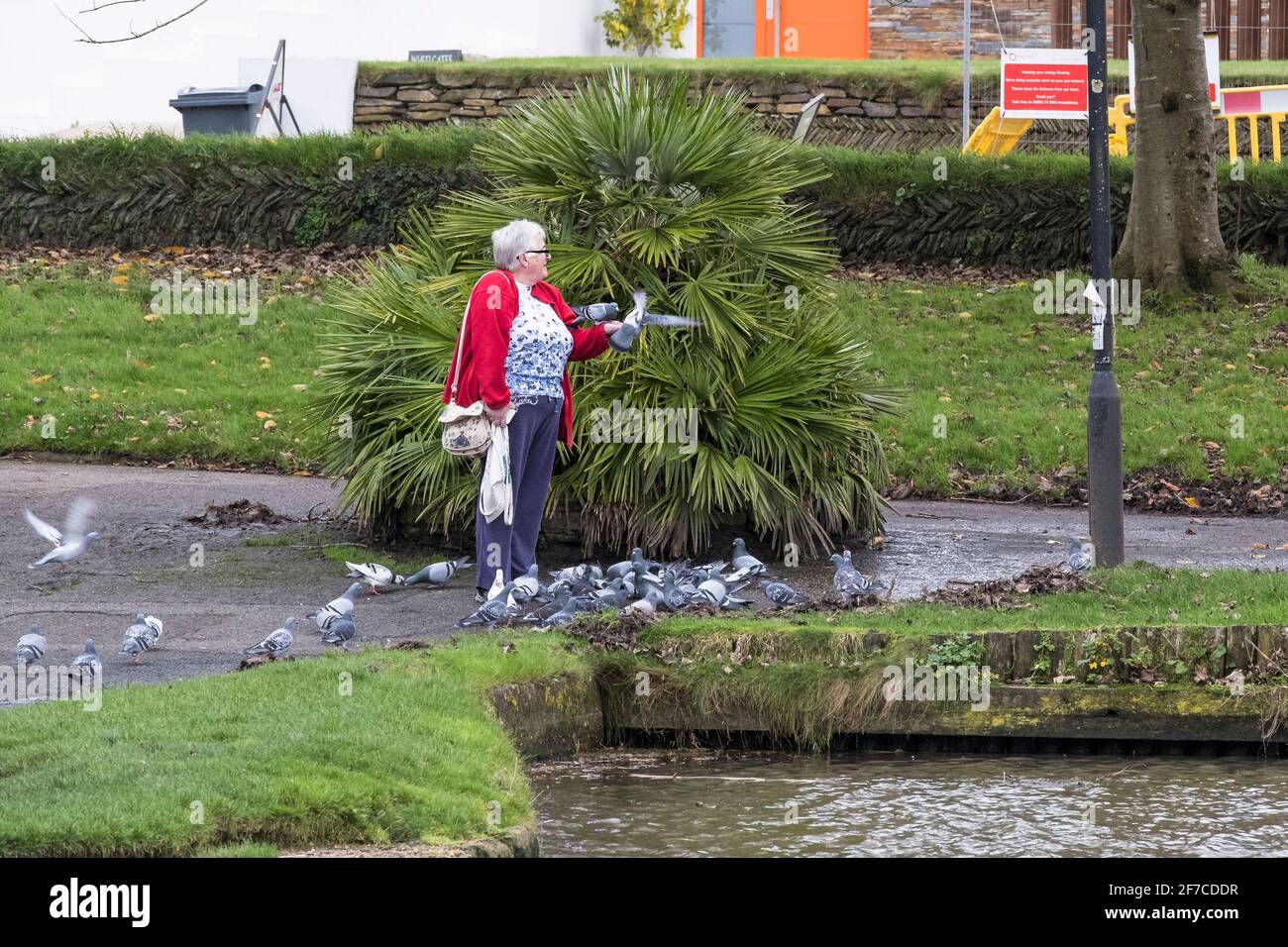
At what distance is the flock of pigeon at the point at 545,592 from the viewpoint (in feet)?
26.1

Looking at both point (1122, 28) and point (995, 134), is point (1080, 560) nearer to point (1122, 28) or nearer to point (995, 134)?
point (995, 134)

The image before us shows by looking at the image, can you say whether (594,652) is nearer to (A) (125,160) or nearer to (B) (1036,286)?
(B) (1036,286)

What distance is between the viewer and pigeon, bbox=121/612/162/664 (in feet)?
25.8

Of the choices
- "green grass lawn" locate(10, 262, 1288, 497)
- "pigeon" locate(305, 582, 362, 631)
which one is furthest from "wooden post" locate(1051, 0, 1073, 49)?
"pigeon" locate(305, 582, 362, 631)

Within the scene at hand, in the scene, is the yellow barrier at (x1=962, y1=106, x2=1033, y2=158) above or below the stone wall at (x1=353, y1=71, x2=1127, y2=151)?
below

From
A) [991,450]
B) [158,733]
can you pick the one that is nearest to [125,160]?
A: [991,450]

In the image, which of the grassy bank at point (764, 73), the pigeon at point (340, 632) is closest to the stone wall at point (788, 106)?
the grassy bank at point (764, 73)

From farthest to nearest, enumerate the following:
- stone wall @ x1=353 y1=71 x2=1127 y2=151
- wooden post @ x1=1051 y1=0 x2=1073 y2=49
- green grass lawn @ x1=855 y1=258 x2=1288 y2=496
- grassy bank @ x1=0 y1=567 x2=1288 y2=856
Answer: wooden post @ x1=1051 y1=0 x2=1073 y2=49 < stone wall @ x1=353 y1=71 x2=1127 y2=151 < green grass lawn @ x1=855 y1=258 x2=1288 y2=496 < grassy bank @ x1=0 y1=567 x2=1288 y2=856

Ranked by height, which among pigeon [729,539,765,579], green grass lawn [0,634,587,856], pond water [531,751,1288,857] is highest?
pigeon [729,539,765,579]

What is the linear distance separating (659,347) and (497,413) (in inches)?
77.0

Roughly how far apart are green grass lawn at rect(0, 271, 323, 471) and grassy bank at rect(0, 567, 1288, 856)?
4944 mm

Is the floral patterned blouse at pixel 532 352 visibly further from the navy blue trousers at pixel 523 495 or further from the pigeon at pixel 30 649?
the pigeon at pixel 30 649

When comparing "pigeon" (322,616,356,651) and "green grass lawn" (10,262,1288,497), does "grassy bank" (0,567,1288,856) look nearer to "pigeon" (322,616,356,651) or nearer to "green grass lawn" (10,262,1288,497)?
"pigeon" (322,616,356,651)

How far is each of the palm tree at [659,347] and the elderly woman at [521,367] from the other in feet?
3.57
